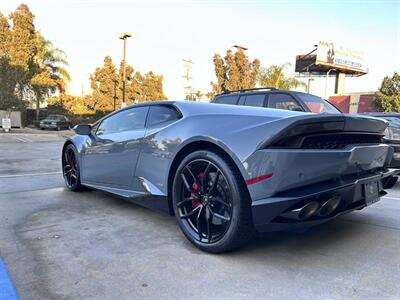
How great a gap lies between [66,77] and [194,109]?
30983 millimetres

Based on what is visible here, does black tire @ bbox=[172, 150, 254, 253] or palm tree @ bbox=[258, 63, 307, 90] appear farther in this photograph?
palm tree @ bbox=[258, 63, 307, 90]

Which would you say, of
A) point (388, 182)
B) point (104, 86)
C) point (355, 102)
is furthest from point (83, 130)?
point (355, 102)

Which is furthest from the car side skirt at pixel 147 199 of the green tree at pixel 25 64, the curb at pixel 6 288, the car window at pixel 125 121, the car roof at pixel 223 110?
the green tree at pixel 25 64

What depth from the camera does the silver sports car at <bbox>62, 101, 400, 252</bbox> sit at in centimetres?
237

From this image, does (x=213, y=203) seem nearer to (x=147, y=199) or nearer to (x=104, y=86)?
(x=147, y=199)

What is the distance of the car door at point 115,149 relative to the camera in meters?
3.62

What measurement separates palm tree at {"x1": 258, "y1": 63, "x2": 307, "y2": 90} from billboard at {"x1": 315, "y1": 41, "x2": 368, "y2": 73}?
21.6 metres

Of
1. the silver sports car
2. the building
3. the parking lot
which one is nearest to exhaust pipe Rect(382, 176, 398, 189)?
the silver sports car

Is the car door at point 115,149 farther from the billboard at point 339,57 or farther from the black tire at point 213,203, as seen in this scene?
the billboard at point 339,57

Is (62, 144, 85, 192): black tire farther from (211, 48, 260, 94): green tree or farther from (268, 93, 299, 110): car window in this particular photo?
(211, 48, 260, 94): green tree

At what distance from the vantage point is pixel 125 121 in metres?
4.04

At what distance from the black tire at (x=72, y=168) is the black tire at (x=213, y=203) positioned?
7.56 ft

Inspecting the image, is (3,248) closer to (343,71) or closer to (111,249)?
(111,249)

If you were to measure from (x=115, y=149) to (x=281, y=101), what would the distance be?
3.39 meters
